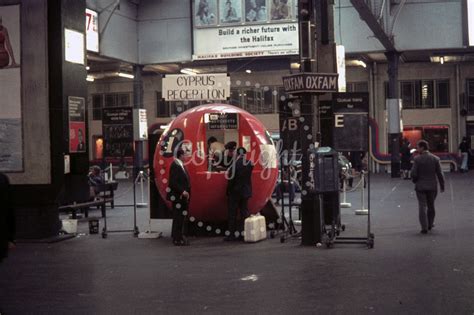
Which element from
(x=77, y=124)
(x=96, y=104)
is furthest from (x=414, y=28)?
(x=77, y=124)

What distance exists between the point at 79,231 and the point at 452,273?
30.7 feet

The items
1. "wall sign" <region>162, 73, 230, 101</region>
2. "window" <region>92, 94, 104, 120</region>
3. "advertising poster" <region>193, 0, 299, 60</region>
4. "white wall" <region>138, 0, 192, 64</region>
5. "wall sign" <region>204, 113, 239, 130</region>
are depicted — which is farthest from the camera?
"window" <region>92, 94, 104, 120</region>

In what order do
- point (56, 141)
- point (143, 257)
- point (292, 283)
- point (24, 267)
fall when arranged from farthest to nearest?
point (56, 141), point (143, 257), point (24, 267), point (292, 283)

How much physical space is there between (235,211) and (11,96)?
190 inches

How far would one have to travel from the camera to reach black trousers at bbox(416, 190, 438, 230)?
15148mm

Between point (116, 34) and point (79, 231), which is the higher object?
point (116, 34)

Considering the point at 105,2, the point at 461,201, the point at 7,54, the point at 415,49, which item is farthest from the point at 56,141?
the point at 415,49

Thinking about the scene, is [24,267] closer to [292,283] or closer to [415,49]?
[292,283]

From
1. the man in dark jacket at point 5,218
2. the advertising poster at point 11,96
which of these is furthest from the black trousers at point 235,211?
the man in dark jacket at point 5,218

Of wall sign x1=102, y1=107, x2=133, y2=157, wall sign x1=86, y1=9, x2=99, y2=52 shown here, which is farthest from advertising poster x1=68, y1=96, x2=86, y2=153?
wall sign x1=86, y1=9, x2=99, y2=52

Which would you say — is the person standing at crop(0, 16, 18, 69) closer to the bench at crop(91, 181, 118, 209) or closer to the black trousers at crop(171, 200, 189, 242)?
the black trousers at crop(171, 200, 189, 242)

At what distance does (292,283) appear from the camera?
32.8 feet

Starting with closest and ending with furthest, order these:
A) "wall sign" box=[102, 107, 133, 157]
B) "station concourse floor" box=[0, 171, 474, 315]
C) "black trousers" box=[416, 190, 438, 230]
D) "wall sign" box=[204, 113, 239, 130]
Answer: "station concourse floor" box=[0, 171, 474, 315] → "black trousers" box=[416, 190, 438, 230] → "wall sign" box=[204, 113, 239, 130] → "wall sign" box=[102, 107, 133, 157]

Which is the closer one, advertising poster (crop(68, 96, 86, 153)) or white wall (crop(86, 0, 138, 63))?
advertising poster (crop(68, 96, 86, 153))
